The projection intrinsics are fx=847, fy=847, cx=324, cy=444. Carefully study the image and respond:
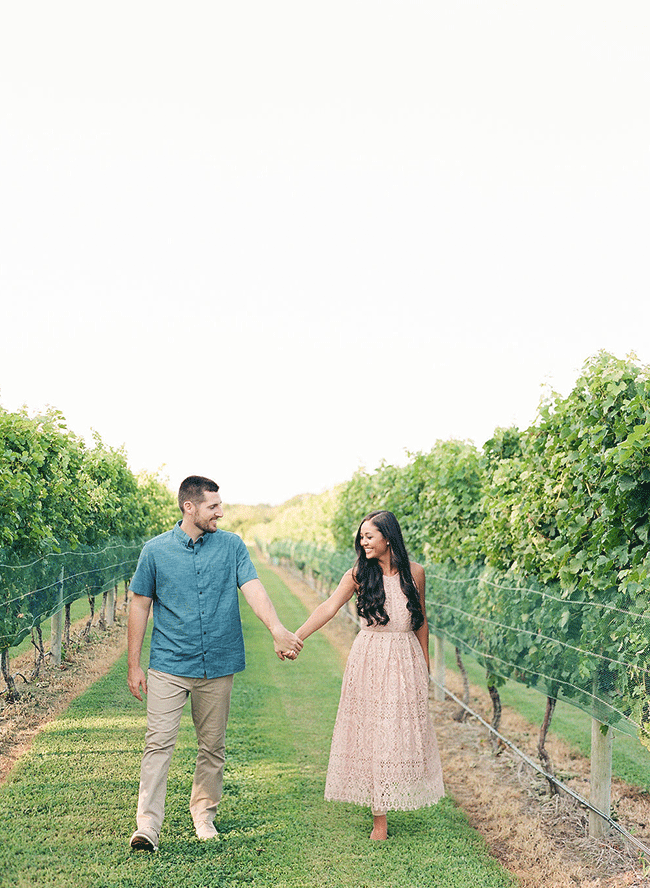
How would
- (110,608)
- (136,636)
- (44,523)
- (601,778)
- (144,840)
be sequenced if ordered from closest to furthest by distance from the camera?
1. (144,840)
2. (136,636)
3. (601,778)
4. (44,523)
5. (110,608)

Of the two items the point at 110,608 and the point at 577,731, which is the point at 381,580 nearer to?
the point at 577,731

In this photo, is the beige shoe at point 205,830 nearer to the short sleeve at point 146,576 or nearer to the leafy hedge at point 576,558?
the short sleeve at point 146,576

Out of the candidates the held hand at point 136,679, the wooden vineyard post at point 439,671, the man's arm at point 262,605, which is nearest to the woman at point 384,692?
the man's arm at point 262,605

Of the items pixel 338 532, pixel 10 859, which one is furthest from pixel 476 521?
pixel 338 532

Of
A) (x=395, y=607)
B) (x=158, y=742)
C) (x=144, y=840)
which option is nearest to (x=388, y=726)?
(x=395, y=607)

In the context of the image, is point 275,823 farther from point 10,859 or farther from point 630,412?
point 630,412

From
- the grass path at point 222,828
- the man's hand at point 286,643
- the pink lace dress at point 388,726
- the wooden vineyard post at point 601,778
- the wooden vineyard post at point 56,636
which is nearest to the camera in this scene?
the grass path at point 222,828

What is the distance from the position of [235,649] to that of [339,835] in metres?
1.27

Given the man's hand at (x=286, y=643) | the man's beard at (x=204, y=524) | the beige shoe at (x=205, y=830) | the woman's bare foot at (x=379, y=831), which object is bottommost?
the woman's bare foot at (x=379, y=831)

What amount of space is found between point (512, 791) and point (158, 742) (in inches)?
118

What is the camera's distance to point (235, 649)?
14.6 ft

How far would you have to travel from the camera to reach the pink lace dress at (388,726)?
14.9ft

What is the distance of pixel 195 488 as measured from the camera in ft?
14.6

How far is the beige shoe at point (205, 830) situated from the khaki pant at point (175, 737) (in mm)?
20
